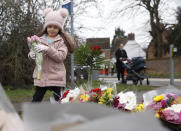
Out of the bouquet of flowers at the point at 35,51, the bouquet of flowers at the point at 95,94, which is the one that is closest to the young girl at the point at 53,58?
the bouquet of flowers at the point at 35,51

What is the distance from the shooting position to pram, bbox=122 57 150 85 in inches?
403

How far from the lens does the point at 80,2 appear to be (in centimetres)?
823

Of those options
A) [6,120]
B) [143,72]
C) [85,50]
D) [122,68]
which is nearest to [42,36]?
[85,50]

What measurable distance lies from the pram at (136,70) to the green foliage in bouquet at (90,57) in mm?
8059

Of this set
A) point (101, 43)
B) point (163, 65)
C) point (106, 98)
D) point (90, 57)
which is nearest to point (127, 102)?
point (106, 98)

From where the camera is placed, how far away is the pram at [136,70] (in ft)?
33.6

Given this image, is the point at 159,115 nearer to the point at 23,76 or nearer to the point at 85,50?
the point at 85,50

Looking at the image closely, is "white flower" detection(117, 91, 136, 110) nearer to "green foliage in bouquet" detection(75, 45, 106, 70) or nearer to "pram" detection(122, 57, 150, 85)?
"green foliage in bouquet" detection(75, 45, 106, 70)

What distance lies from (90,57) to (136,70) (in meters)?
8.73

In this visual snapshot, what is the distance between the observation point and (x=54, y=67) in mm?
2852

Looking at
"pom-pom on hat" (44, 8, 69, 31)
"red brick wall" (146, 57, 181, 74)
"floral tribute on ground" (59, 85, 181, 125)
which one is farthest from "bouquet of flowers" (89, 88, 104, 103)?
"red brick wall" (146, 57, 181, 74)

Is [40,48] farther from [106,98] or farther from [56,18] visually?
[106,98]

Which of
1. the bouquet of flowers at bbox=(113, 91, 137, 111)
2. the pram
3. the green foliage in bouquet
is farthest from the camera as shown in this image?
the pram

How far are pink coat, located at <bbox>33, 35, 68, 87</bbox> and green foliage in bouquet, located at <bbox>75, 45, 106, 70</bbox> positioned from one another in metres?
0.63
